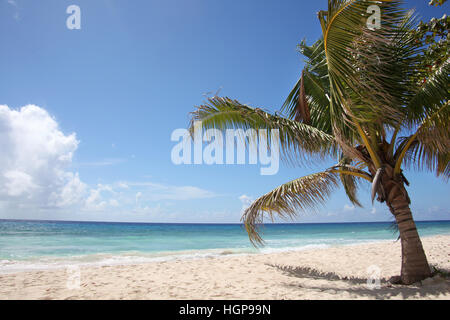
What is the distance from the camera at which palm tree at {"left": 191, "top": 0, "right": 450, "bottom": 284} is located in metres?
3.63

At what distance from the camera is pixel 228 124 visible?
5.08 metres

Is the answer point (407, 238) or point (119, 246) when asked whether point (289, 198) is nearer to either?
point (407, 238)

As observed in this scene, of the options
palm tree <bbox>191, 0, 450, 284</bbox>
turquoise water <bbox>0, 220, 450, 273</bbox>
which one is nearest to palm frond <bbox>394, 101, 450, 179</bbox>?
palm tree <bbox>191, 0, 450, 284</bbox>

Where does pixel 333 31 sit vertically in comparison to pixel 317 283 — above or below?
above

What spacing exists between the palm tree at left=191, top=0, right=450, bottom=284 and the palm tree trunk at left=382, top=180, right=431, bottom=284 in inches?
0.6

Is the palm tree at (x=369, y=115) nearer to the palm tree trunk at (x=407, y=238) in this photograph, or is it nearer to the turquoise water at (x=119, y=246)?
the palm tree trunk at (x=407, y=238)

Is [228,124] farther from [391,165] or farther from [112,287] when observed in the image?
[112,287]

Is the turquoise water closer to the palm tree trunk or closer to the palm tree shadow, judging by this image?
the palm tree trunk

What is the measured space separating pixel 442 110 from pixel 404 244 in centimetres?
229

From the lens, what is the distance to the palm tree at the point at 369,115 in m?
3.63

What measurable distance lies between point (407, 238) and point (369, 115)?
2.21 meters

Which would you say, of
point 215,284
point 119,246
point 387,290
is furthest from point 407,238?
point 119,246

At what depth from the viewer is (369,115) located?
4.25 meters
